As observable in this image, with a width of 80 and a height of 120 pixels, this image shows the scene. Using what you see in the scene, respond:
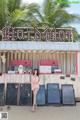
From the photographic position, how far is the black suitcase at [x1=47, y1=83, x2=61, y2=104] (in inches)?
672

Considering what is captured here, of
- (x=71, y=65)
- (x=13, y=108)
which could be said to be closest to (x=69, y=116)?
(x=13, y=108)

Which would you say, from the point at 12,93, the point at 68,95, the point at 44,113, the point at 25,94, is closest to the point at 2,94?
the point at 12,93

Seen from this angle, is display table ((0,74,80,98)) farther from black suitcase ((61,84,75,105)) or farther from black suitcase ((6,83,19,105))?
black suitcase ((6,83,19,105))

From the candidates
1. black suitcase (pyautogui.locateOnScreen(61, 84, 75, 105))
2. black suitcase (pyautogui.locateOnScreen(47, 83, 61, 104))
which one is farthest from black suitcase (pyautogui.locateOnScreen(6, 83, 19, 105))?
black suitcase (pyautogui.locateOnScreen(61, 84, 75, 105))

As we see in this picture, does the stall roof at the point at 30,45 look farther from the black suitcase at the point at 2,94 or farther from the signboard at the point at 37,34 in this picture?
the black suitcase at the point at 2,94

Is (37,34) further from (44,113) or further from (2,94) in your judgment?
(44,113)

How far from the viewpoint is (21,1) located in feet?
90.3

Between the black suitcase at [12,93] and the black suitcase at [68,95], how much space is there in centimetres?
184

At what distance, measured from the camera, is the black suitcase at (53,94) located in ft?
56.0

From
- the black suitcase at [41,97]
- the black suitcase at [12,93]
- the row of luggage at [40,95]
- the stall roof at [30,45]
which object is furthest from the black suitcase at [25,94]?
the stall roof at [30,45]

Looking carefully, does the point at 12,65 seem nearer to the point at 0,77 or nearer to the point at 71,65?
the point at 0,77

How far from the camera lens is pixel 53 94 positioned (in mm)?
17312

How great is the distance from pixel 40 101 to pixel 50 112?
1.12 meters

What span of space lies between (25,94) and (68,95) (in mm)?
1679
